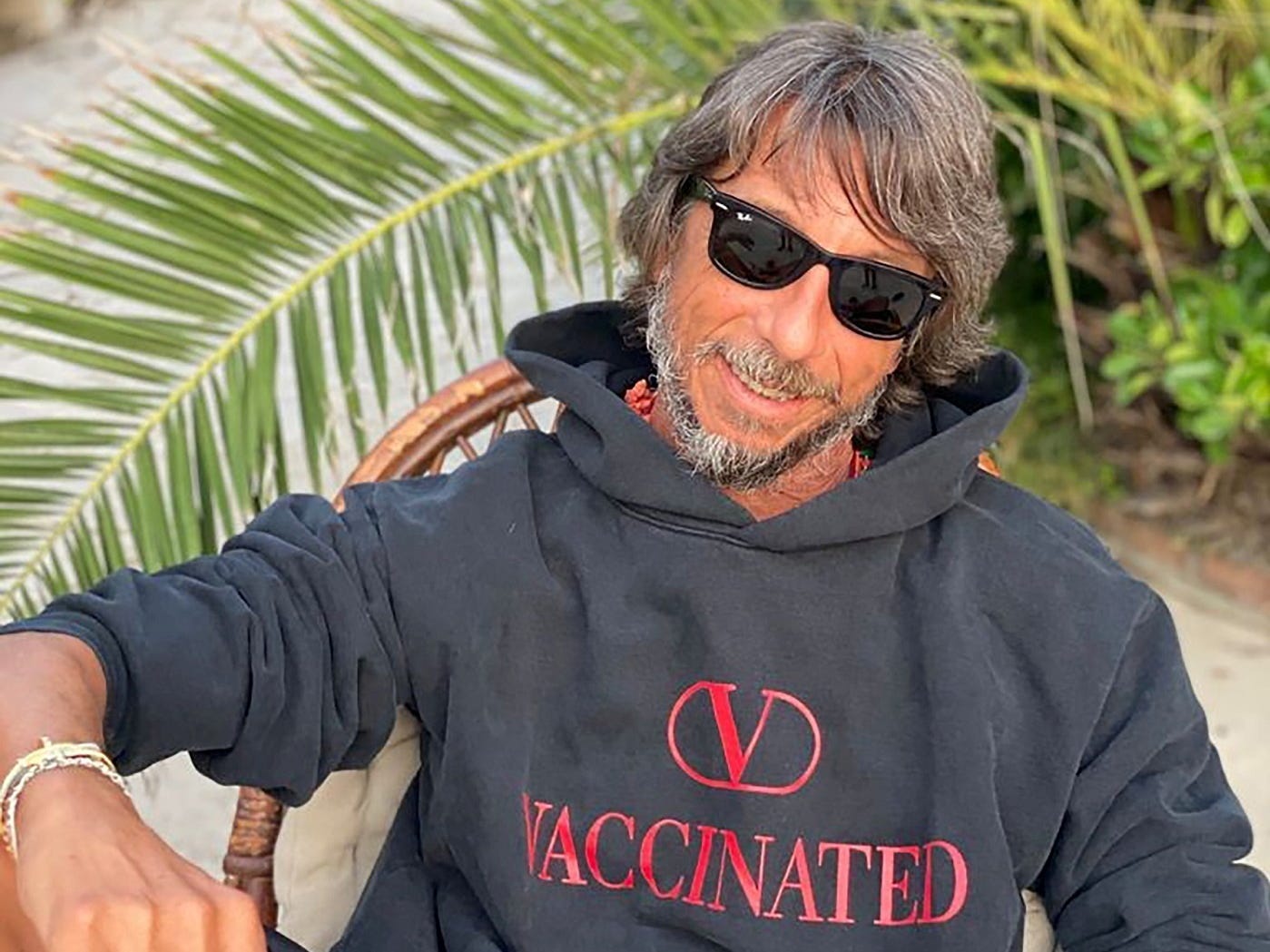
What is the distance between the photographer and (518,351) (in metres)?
1.95

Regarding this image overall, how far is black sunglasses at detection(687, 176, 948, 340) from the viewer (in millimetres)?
1756

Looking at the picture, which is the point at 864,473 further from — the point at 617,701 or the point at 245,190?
the point at 245,190

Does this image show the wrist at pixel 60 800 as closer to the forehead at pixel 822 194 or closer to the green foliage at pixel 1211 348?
the forehead at pixel 822 194

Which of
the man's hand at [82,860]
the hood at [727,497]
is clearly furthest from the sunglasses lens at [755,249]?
the man's hand at [82,860]

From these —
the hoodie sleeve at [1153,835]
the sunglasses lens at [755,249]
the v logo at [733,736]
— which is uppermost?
the sunglasses lens at [755,249]

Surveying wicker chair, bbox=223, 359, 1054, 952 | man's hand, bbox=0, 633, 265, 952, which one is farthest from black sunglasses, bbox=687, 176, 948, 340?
man's hand, bbox=0, 633, 265, 952

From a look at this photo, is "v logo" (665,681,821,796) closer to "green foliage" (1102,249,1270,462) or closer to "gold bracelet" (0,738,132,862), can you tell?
"gold bracelet" (0,738,132,862)

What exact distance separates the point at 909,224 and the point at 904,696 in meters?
0.46

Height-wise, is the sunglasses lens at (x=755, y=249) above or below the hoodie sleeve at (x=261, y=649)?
above

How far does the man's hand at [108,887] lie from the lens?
1.27 m

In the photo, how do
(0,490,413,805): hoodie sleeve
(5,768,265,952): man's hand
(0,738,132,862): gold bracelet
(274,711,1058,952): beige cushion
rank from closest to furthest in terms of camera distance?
1. (5,768,265,952): man's hand
2. (0,738,132,862): gold bracelet
3. (0,490,413,805): hoodie sleeve
4. (274,711,1058,952): beige cushion

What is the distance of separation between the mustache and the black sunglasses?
6 cm

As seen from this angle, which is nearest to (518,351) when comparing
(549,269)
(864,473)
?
(864,473)

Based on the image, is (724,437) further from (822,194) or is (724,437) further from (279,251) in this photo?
(279,251)
